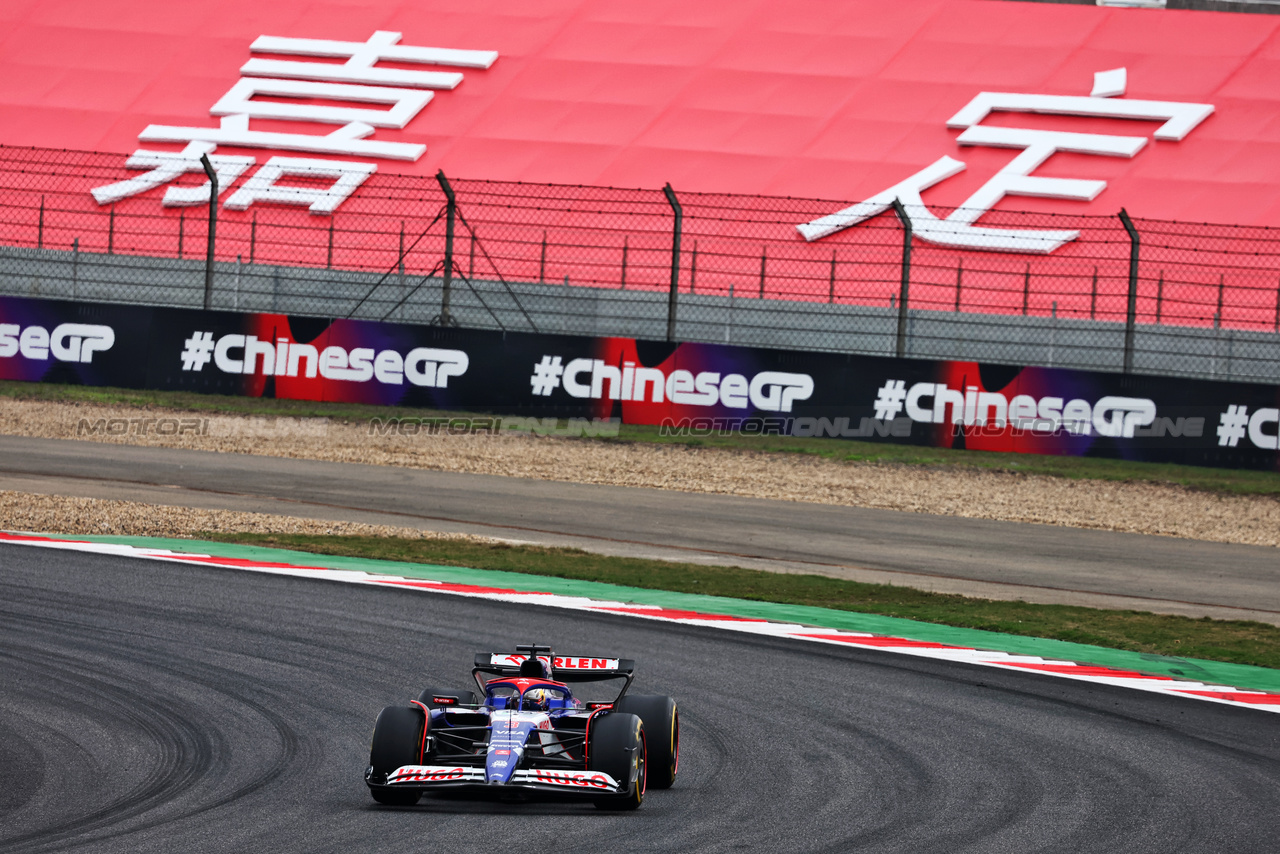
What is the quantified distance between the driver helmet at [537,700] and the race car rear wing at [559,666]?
0.16 metres

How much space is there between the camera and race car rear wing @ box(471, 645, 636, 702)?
600 cm

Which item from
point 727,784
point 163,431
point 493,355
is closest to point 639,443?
point 493,355

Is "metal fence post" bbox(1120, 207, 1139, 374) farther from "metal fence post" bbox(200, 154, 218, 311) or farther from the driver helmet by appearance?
the driver helmet

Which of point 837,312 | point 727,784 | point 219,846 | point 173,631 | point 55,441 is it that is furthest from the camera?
point 837,312

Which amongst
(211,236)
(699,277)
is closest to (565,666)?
(211,236)

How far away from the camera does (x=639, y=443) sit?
1792cm

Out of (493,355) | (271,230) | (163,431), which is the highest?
(271,230)

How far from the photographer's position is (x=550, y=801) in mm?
5609

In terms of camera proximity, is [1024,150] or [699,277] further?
[1024,150]

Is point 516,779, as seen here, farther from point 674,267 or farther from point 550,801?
point 674,267

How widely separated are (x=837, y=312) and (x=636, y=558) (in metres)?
9.94

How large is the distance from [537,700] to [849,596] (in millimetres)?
5543

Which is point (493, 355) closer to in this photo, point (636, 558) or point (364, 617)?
point (636, 558)

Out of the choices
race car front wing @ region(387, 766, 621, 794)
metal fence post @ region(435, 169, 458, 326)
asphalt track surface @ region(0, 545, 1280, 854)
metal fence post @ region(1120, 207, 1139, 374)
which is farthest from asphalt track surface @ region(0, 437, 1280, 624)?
race car front wing @ region(387, 766, 621, 794)
